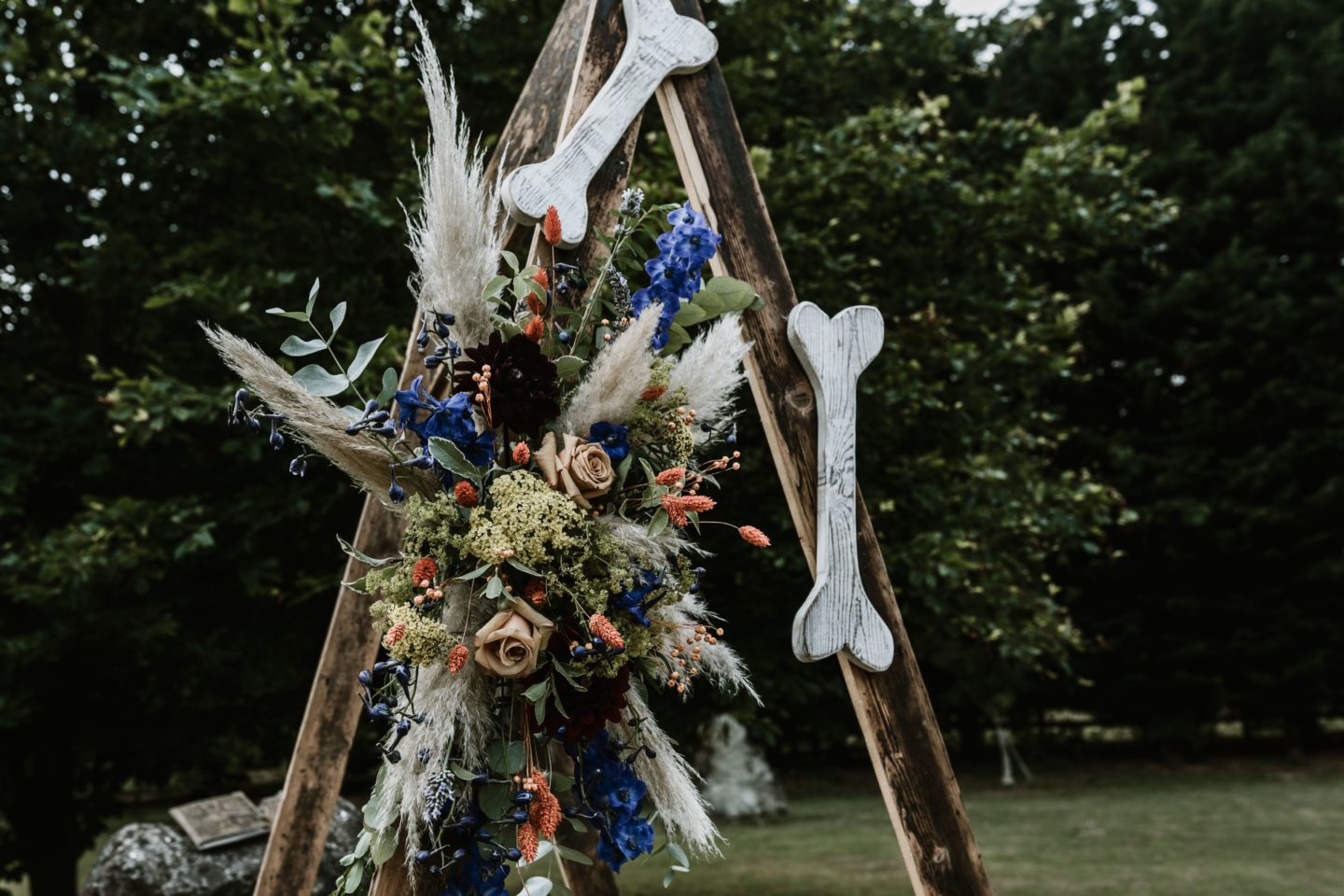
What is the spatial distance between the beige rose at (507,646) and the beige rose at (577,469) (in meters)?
0.18

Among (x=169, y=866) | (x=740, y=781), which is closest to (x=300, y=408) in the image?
(x=169, y=866)

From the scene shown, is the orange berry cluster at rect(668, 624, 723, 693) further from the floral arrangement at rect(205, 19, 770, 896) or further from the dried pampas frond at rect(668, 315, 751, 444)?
the dried pampas frond at rect(668, 315, 751, 444)

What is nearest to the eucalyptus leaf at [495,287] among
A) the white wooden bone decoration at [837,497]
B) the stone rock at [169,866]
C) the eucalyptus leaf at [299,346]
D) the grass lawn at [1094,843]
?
the eucalyptus leaf at [299,346]

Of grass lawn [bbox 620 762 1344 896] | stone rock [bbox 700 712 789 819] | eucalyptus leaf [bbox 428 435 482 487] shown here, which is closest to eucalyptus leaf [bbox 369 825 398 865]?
eucalyptus leaf [bbox 428 435 482 487]

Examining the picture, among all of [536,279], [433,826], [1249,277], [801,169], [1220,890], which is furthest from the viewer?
[1249,277]

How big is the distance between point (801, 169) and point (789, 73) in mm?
1213

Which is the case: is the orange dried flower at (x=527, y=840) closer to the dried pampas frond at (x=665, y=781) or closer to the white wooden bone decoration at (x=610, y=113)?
the dried pampas frond at (x=665, y=781)

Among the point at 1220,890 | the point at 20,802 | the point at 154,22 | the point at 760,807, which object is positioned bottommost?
the point at 1220,890

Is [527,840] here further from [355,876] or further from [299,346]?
[299,346]

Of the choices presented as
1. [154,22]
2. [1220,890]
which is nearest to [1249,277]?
[1220,890]

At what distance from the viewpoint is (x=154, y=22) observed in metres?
5.38

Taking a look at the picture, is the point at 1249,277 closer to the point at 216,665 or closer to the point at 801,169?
the point at 801,169

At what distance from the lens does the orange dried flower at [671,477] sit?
1606 millimetres

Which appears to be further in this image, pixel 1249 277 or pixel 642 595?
pixel 1249 277
